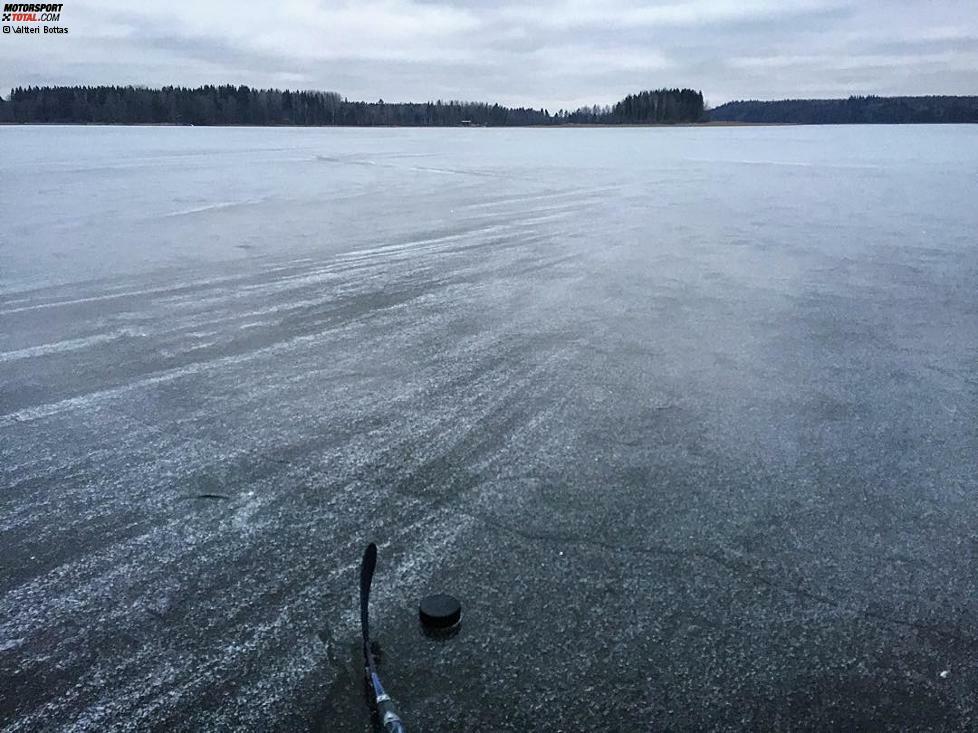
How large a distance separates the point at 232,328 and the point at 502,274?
309 cm

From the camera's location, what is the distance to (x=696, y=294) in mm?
6734

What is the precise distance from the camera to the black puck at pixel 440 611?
7.52 feet

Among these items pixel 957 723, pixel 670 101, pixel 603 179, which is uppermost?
pixel 670 101

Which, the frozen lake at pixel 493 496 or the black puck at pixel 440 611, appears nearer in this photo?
the frozen lake at pixel 493 496

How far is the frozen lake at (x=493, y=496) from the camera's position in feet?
6.88

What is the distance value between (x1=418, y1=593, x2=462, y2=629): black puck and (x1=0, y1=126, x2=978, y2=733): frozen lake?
2.5 inches

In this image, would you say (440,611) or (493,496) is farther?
(493,496)

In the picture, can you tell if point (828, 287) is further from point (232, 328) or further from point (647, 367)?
point (232, 328)

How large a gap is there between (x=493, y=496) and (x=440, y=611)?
852 millimetres

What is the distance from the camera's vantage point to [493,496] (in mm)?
3111

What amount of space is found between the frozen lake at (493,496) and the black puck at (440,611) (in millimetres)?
63

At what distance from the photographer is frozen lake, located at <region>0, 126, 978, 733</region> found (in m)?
2.10

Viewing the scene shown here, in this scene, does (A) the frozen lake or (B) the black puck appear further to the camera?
(B) the black puck

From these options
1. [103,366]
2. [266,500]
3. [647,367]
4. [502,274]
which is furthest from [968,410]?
[103,366]
